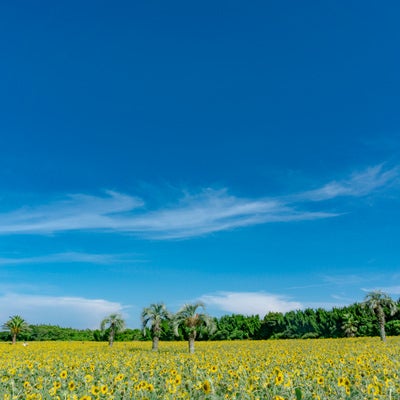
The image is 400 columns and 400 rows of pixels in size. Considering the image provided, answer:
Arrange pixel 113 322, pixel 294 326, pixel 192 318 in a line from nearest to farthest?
pixel 192 318, pixel 113 322, pixel 294 326

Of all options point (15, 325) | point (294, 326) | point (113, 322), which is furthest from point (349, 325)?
point (15, 325)

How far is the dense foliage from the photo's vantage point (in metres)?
74.8

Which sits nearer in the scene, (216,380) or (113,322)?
(216,380)

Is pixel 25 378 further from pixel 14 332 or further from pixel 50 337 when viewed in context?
pixel 50 337

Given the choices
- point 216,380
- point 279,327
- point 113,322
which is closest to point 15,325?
point 113,322

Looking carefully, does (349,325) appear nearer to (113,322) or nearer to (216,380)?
(113,322)

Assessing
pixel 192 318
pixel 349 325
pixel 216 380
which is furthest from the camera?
pixel 349 325

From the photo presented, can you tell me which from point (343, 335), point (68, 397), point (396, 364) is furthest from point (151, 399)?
point (343, 335)

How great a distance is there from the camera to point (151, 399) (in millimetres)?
8977

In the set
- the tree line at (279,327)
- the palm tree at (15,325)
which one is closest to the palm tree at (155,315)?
the tree line at (279,327)

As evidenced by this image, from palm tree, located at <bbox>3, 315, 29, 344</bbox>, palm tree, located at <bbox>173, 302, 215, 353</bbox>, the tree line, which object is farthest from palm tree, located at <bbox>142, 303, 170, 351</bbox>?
palm tree, located at <bbox>3, 315, 29, 344</bbox>

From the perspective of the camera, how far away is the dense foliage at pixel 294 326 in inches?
2945

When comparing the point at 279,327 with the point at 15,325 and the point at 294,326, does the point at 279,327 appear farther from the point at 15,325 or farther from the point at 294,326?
the point at 15,325

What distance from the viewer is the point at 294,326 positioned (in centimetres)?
8269
